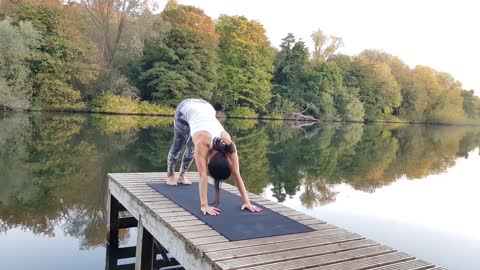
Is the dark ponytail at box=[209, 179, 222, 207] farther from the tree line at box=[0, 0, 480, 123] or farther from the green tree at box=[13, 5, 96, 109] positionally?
the green tree at box=[13, 5, 96, 109]

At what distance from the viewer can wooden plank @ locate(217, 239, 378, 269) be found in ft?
10.3

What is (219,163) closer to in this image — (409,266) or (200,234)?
(200,234)

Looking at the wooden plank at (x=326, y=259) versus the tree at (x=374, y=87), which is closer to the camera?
the wooden plank at (x=326, y=259)

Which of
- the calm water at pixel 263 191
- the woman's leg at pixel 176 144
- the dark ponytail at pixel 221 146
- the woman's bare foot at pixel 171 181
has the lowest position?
the calm water at pixel 263 191

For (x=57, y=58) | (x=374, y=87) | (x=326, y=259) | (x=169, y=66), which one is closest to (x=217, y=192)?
(x=326, y=259)

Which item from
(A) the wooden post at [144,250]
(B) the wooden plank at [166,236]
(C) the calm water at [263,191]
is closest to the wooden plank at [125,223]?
(C) the calm water at [263,191]

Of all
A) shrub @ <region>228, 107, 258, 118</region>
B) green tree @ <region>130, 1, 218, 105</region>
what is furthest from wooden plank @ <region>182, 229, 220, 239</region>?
shrub @ <region>228, 107, 258, 118</region>

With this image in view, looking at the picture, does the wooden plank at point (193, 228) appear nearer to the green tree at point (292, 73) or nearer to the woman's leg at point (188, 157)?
the woman's leg at point (188, 157)

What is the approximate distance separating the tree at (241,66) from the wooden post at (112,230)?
39.9 meters

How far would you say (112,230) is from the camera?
6.52 m

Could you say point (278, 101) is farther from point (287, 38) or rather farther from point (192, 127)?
point (192, 127)

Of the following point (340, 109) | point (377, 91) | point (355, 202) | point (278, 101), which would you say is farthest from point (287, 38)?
point (355, 202)

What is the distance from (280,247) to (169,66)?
39.1 metres

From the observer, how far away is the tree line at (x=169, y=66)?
1326 inches
